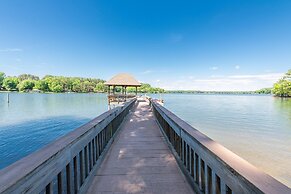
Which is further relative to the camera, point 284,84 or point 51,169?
point 284,84

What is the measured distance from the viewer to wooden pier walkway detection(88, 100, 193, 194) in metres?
2.09

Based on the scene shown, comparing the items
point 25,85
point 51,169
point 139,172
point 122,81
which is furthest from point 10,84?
point 51,169

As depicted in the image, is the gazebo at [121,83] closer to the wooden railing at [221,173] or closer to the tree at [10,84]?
the wooden railing at [221,173]

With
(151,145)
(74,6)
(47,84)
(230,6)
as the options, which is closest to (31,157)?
(151,145)

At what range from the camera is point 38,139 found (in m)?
10.2

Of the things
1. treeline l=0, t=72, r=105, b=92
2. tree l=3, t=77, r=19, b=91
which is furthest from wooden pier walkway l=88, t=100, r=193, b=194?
tree l=3, t=77, r=19, b=91

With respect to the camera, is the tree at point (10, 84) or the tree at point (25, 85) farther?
the tree at point (25, 85)

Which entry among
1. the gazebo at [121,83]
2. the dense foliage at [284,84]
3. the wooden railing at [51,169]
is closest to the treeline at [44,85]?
the dense foliage at [284,84]

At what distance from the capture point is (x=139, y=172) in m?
2.51

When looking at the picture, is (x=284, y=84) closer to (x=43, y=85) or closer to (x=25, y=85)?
(x=43, y=85)

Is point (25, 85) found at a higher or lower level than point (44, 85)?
lower

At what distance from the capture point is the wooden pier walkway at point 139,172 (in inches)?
82.1

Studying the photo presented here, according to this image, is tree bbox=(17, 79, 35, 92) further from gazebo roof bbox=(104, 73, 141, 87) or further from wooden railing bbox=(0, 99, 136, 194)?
wooden railing bbox=(0, 99, 136, 194)

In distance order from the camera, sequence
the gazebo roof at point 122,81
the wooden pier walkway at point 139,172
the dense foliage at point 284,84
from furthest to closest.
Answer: the dense foliage at point 284,84
the gazebo roof at point 122,81
the wooden pier walkway at point 139,172
